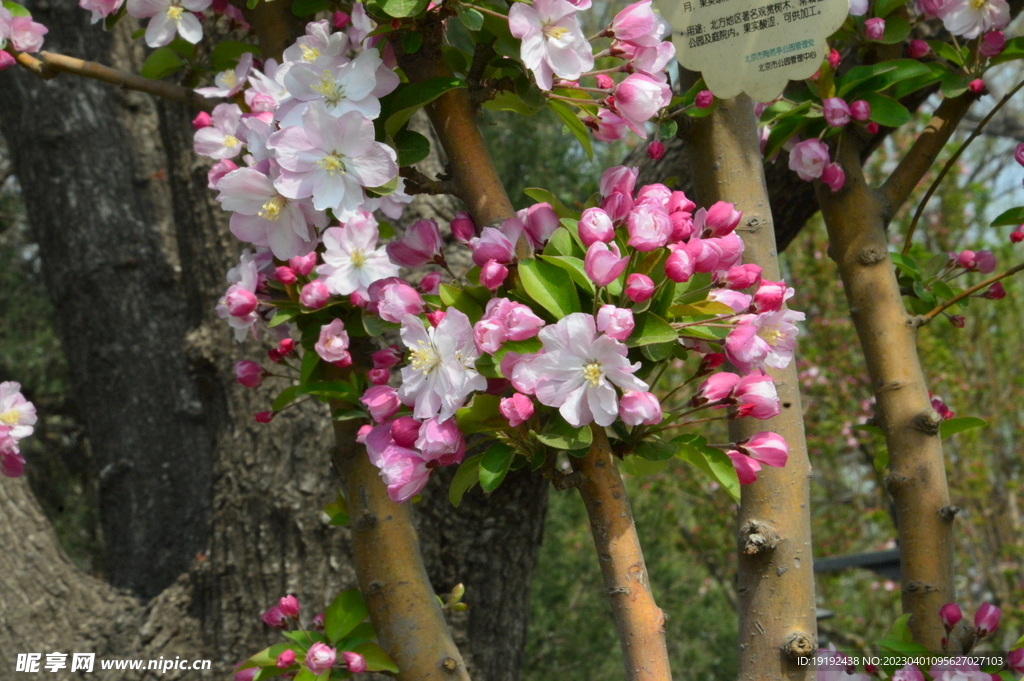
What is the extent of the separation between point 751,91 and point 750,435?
43cm

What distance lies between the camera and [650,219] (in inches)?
32.7

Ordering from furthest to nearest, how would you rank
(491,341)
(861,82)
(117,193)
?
(117,193), (861,82), (491,341)

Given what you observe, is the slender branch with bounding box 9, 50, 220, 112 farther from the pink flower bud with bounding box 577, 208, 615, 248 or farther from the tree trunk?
the pink flower bud with bounding box 577, 208, 615, 248

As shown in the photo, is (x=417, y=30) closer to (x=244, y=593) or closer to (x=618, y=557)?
(x=618, y=557)

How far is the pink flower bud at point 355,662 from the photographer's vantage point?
105 centimetres

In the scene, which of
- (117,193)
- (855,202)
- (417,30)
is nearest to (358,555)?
(417,30)

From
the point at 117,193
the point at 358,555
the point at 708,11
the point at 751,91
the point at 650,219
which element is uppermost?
the point at 117,193

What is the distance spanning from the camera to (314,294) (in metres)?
1.03

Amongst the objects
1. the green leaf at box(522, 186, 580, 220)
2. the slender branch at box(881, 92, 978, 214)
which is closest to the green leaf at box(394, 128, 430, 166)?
the green leaf at box(522, 186, 580, 220)

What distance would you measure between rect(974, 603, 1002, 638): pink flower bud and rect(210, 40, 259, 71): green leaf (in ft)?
4.54

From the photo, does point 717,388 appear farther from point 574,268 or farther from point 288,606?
point 288,606

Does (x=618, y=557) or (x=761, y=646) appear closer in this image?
(x=618, y=557)

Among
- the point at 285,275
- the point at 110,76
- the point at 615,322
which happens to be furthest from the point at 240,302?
the point at 110,76

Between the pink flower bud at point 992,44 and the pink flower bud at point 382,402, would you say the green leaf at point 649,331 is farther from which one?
the pink flower bud at point 992,44
